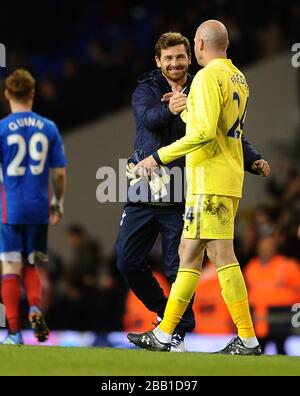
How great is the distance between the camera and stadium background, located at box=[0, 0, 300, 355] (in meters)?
13.9

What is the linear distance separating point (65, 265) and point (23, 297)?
1455 mm

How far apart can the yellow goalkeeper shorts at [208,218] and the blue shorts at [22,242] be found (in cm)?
223

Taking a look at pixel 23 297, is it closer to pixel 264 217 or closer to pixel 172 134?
pixel 264 217

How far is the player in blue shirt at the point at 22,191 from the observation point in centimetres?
954

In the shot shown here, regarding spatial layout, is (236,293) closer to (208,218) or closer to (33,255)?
(208,218)

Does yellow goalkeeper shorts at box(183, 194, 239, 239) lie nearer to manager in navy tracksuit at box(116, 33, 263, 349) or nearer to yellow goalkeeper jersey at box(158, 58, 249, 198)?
yellow goalkeeper jersey at box(158, 58, 249, 198)

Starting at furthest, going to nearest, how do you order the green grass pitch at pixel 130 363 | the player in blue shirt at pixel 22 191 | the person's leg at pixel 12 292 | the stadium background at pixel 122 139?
the stadium background at pixel 122 139, the player in blue shirt at pixel 22 191, the person's leg at pixel 12 292, the green grass pitch at pixel 130 363

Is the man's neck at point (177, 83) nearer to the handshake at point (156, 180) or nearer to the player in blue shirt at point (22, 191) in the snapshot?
the handshake at point (156, 180)

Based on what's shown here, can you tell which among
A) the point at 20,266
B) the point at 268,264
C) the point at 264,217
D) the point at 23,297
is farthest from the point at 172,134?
the point at 23,297

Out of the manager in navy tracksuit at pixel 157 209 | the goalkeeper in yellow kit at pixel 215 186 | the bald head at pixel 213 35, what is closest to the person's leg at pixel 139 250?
the manager in navy tracksuit at pixel 157 209

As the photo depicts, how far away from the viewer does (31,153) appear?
958 centimetres

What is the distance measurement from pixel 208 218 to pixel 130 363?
111 cm

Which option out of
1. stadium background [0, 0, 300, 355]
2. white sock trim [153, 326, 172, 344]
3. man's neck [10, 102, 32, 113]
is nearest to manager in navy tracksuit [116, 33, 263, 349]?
white sock trim [153, 326, 172, 344]
